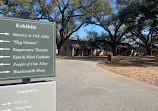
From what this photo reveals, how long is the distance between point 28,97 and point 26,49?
2.75ft

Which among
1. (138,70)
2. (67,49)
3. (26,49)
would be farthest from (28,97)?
(67,49)

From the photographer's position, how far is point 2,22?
6.86ft

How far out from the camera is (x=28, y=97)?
2207 mm

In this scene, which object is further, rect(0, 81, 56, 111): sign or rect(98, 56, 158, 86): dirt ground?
rect(98, 56, 158, 86): dirt ground

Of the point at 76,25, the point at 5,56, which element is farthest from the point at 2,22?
the point at 76,25

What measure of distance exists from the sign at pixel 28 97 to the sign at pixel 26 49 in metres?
0.19

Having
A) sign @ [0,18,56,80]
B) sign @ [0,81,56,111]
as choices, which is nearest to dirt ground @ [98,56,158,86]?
sign @ [0,81,56,111]

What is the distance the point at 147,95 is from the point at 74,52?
1285 inches

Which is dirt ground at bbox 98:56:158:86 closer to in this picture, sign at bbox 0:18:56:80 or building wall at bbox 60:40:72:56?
sign at bbox 0:18:56:80

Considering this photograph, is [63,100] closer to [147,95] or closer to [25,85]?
[25,85]

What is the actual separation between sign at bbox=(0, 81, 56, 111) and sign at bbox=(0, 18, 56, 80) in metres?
0.19

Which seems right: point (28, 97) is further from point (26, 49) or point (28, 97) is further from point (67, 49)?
point (67, 49)

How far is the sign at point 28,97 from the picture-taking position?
2.04 m

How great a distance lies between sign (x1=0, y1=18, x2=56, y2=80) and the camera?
2.12m
